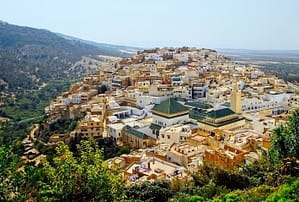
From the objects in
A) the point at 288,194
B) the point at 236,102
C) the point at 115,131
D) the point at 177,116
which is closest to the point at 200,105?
the point at 236,102

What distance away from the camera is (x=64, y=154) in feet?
24.6

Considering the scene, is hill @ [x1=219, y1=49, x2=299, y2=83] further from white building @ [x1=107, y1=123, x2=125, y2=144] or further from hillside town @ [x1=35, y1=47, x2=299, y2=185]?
white building @ [x1=107, y1=123, x2=125, y2=144]

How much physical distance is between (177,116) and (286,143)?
1118cm

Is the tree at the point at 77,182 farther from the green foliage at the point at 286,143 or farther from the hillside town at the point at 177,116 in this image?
the green foliage at the point at 286,143

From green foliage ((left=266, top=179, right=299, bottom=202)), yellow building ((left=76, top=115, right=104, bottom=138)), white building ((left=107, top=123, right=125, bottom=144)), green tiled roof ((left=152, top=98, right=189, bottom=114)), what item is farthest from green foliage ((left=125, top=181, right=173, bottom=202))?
Result: yellow building ((left=76, top=115, right=104, bottom=138))

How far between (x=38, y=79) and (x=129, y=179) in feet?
154

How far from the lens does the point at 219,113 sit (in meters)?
22.8

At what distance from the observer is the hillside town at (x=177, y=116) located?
17891mm

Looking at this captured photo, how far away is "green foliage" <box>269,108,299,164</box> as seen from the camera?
13031 millimetres

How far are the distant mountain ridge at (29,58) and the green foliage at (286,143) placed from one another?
42.7 metres

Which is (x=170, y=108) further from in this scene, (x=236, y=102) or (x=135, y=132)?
(x=236, y=102)

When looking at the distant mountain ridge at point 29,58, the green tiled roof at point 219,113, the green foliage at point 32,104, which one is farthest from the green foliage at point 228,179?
the distant mountain ridge at point 29,58

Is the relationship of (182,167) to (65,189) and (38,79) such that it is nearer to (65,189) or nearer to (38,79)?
(65,189)

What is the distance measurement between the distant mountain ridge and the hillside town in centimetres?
1754
